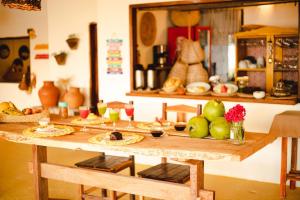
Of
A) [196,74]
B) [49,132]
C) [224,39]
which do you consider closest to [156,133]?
[49,132]

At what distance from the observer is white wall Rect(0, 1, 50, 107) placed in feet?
28.2

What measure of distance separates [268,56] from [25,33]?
509 cm

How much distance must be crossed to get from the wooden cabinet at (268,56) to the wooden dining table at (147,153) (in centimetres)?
422

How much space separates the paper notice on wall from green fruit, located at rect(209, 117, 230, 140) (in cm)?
302

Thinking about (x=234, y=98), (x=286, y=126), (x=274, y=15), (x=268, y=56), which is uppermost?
(x=274, y=15)

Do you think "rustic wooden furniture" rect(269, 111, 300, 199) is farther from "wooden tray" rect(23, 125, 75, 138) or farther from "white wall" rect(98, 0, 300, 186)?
"wooden tray" rect(23, 125, 75, 138)

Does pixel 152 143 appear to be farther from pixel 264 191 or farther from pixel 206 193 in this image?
pixel 264 191

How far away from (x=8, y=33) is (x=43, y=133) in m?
6.73

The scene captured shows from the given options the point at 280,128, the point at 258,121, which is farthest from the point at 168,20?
the point at 280,128

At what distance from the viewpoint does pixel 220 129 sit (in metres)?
2.89

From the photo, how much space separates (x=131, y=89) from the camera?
569 cm

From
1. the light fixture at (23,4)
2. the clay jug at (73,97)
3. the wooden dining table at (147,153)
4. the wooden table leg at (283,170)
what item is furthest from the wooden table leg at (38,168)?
the clay jug at (73,97)

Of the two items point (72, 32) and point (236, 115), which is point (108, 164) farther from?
point (72, 32)

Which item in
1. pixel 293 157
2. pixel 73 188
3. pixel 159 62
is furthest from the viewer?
pixel 159 62
